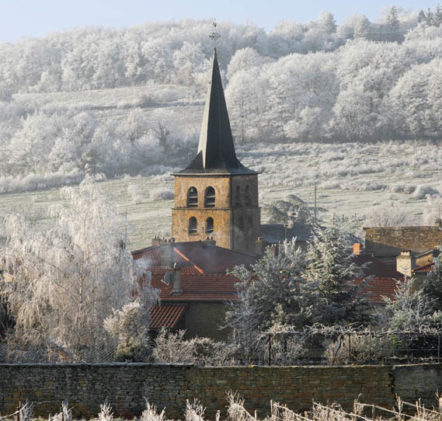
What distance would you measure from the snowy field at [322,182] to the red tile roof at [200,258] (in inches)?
1728

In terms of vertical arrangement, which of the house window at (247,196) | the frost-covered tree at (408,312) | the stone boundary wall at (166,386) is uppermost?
the stone boundary wall at (166,386)

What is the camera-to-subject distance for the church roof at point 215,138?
6862cm

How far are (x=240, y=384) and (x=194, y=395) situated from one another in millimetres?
1082

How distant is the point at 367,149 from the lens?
468ft

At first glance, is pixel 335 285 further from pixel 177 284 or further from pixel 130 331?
pixel 177 284

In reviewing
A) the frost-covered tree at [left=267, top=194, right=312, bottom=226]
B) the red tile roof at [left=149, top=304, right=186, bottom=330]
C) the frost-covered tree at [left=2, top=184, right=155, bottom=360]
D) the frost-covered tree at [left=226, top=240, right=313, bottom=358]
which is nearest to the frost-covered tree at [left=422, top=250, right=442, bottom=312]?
the frost-covered tree at [left=226, top=240, right=313, bottom=358]

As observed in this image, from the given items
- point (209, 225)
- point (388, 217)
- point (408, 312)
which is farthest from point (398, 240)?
point (388, 217)

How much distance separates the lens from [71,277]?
1328 inches

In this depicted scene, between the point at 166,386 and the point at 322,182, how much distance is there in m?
104

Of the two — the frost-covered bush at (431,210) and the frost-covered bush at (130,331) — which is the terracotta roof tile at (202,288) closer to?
the frost-covered bush at (130,331)

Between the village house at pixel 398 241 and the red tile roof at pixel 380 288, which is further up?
the red tile roof at pixel 380 288

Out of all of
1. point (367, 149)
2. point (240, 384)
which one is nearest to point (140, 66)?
point (367, 149)

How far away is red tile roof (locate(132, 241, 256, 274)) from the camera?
5003 centimetres

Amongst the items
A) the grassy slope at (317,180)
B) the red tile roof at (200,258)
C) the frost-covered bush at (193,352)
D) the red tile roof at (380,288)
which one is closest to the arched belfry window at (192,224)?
the red tile roof at (200,258)
